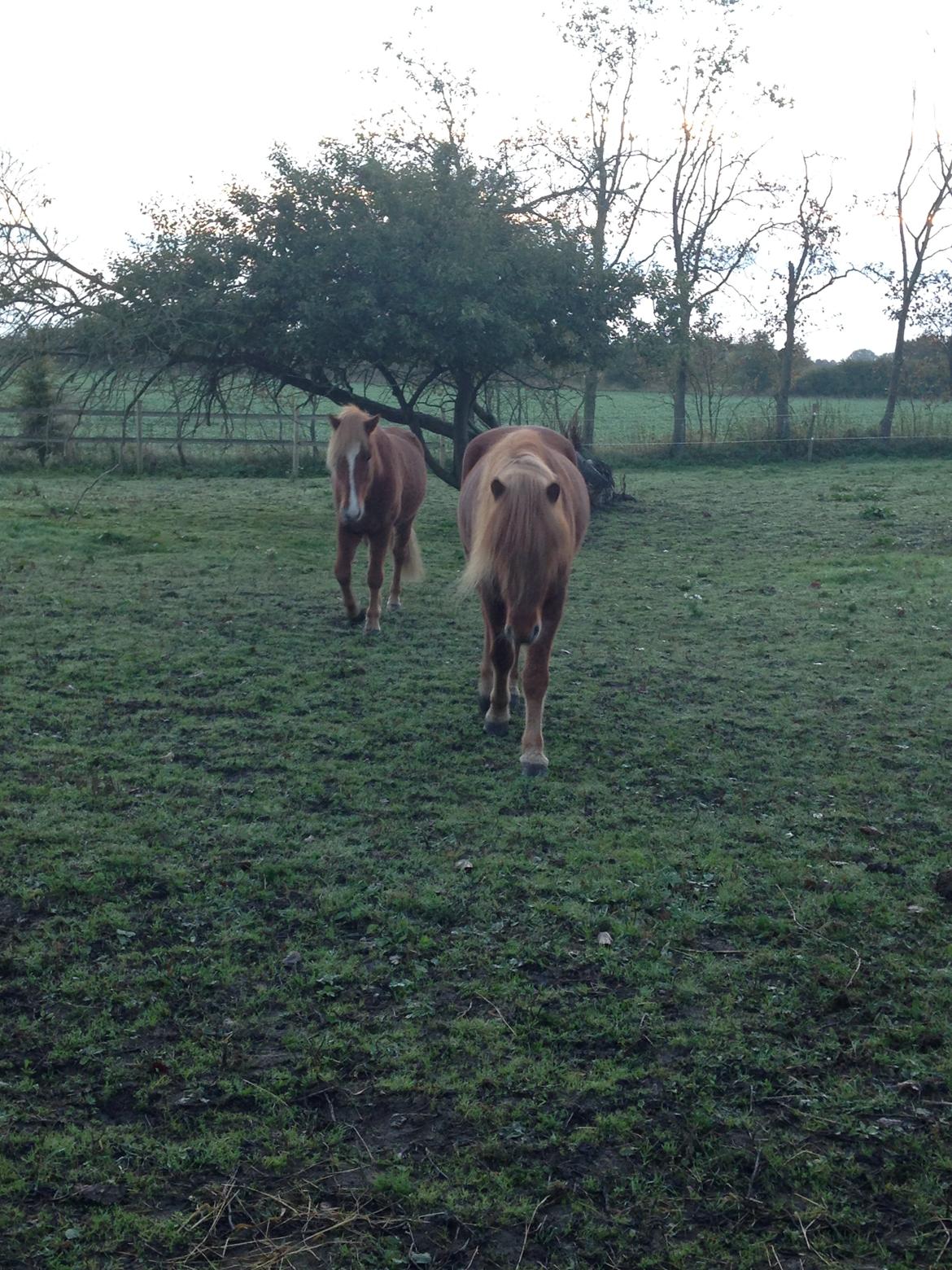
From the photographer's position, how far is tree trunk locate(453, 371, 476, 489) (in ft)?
47.0

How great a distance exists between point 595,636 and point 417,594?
7.68 ft

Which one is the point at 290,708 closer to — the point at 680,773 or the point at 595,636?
the point at 680,773

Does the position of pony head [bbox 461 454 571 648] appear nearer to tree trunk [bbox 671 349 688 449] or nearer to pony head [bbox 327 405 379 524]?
pony head [bbox 327 405 379 524]

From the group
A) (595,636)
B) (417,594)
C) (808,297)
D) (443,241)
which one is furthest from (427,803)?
(808,297)

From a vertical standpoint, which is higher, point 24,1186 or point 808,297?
point 808,297

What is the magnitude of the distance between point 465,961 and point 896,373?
29.4 metres

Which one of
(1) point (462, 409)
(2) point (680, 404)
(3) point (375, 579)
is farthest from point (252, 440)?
(2) point (680, 404)

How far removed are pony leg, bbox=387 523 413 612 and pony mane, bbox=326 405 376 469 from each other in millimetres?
1569

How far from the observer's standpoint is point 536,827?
442cm

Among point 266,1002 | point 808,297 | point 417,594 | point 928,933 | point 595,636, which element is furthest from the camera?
point 808,297

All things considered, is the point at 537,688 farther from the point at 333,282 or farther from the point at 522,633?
the point at 333,282

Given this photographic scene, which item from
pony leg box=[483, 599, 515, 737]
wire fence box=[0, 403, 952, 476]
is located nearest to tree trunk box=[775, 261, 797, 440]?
wire fence box=[0, 403, 952, 476]

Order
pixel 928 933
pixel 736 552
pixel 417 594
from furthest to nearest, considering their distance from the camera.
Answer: pixel 736 552
pixel 417 594
pixel 928 933

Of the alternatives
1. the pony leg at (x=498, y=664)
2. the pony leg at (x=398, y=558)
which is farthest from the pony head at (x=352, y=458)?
the pony leg at (x=498, y=664)
